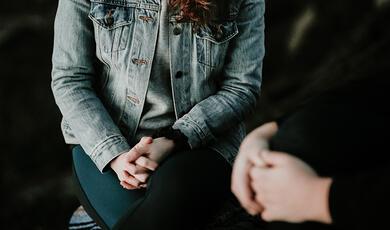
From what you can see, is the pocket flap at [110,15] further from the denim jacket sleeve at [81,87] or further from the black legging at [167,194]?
the black legging at [167,194]

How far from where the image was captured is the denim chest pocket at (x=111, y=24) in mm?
1552

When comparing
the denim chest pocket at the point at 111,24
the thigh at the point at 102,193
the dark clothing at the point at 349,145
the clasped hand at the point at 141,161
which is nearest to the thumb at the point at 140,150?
the clasped hand at the point at 141,161

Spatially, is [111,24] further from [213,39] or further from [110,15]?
[213,39]

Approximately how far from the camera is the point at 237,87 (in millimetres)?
1654

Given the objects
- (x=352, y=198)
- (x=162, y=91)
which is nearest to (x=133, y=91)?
(x=162, y=91)

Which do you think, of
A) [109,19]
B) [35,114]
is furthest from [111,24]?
[35,114]

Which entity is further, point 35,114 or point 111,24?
point 35,114

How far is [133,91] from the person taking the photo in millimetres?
1604

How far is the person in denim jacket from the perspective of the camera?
1.53 m

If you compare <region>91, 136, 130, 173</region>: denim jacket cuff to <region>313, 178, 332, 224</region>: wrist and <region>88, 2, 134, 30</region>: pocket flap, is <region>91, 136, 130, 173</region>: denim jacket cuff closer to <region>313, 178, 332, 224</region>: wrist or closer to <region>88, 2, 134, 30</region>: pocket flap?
<region>88, 2, 134, 30</region>: pocket flap

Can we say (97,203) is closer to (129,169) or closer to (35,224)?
(129,169)

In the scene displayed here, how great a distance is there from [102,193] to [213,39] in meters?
0.51

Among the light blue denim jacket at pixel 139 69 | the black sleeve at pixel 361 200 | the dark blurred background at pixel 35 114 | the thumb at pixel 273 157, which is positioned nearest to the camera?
the black sleeve at pixel 361 200

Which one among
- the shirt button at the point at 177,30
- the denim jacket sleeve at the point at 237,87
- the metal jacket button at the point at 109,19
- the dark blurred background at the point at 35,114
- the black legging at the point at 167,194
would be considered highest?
the metal jacket button at the point at 109,19
